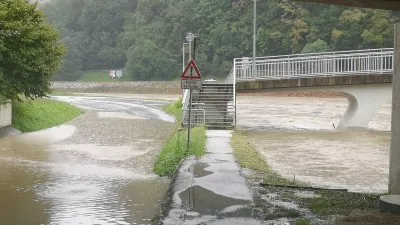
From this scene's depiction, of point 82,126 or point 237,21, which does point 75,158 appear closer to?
point 82,126

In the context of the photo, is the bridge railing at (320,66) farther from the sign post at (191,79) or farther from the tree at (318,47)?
the tree at (318,47)

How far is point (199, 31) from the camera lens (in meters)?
85.0

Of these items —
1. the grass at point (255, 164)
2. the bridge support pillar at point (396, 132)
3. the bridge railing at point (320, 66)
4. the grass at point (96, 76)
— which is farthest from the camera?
the grass at point (96, 76)

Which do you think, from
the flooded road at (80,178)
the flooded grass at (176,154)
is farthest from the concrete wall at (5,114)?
the flooded grass at (176,154)

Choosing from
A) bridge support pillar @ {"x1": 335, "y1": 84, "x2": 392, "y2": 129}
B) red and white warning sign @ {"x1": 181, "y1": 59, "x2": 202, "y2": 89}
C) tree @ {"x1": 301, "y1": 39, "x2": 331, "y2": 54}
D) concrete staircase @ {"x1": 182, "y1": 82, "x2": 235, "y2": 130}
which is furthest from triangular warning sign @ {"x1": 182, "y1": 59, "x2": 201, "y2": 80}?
tree @ {"x1": 301, "y1": 39, "x2": 331, "y2": 54}

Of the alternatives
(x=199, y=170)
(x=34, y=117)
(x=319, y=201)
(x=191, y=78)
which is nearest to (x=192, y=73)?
(x=191, y=78)

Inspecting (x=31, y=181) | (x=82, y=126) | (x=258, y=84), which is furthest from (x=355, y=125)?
(x=31, y=181)

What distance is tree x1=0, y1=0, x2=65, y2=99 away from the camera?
734 inches

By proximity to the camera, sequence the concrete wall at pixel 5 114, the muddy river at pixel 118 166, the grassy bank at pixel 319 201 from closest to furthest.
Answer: the grassy bank at pixel 319 201 < the muddy river at pixel 118 166 < the concrete wall at pixel 5 114

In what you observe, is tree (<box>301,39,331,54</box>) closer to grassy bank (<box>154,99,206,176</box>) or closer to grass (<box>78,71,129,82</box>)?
grass (<box>78,71,129,82</box>)

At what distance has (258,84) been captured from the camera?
2498 centimetres

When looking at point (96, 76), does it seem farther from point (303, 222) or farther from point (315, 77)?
point (303, 222)

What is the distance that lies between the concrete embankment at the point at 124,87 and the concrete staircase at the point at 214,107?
51990 mm

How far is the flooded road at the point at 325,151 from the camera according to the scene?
13094 mm
